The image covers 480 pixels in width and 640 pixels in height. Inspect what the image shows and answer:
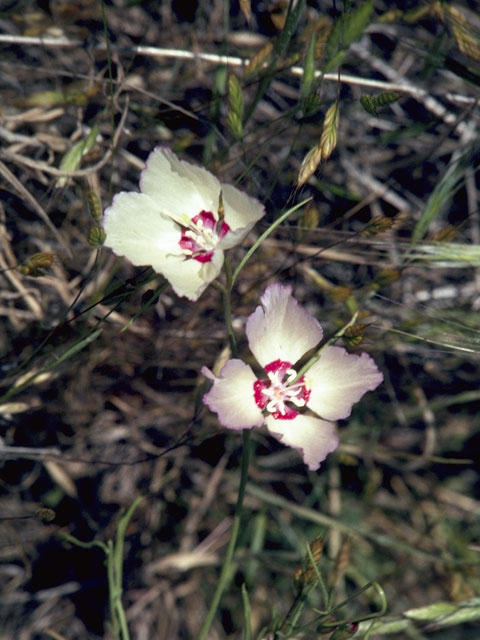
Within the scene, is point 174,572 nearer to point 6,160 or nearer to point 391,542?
point 391,542

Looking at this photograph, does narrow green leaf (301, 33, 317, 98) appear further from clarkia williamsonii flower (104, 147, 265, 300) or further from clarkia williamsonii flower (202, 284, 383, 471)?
clarkia williamsonii flower (202, 284, 383, 471)

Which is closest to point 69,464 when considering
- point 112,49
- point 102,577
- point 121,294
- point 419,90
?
point 102,577

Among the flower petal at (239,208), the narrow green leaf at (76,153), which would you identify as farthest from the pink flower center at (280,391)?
the narrow green leaf at (76,153)

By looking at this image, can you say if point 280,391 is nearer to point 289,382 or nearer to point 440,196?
point 289,382

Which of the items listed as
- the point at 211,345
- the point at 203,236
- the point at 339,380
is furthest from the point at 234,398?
the point at 211,345

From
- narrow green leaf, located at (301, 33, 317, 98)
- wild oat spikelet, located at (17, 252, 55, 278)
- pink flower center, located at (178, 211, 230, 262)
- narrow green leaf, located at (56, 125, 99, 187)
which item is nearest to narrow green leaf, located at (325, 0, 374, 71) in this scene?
narrow green leaf, located at (301, 33, 317, 98)

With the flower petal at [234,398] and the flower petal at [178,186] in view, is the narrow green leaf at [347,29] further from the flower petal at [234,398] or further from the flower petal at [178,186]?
the flower petal at [234,398]
